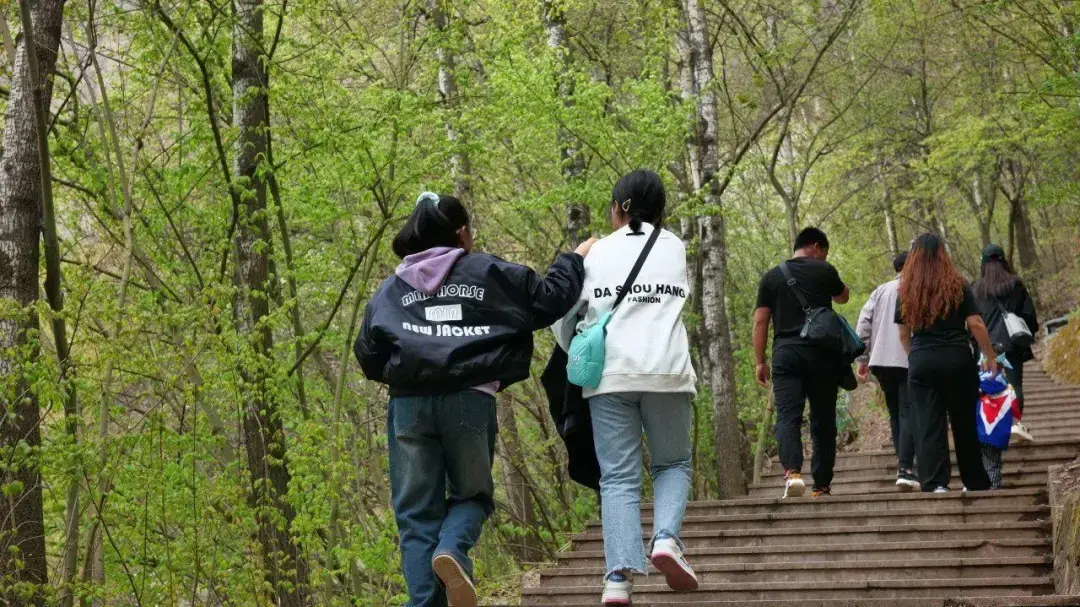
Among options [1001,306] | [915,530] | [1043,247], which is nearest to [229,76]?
[915,530]

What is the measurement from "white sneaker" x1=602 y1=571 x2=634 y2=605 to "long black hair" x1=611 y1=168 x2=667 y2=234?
1.69 meters

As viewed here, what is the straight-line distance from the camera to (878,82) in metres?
28.4

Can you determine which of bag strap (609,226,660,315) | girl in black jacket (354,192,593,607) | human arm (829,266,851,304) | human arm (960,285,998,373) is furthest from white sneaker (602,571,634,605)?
human arm (960,285,998,373)

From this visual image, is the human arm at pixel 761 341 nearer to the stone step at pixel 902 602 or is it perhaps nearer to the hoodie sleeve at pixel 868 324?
the hoodie sleeve at pixel 868 324

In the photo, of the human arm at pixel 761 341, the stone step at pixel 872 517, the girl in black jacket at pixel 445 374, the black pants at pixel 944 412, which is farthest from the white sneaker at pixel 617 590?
the black pants at pixel 944 412

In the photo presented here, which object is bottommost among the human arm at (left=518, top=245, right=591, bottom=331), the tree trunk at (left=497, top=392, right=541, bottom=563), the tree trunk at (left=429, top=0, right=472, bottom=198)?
the tree trunk at (left=497, top=392, right=541, bottom=563)

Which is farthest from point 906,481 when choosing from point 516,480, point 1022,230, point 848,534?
point 1022,230

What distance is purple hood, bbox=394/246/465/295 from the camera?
5.35 m

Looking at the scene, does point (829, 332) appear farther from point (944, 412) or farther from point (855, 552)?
point (855, 552)

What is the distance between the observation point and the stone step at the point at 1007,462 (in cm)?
974

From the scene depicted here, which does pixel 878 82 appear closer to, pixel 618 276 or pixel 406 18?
pixel 406 18

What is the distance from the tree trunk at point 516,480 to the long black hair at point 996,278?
643 centimetres

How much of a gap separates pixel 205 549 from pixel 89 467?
3.42 ft

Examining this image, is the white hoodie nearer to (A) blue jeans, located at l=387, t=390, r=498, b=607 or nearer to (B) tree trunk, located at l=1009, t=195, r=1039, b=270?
(A) blue jeans, located at l=387, t=390, r=498, b=607
